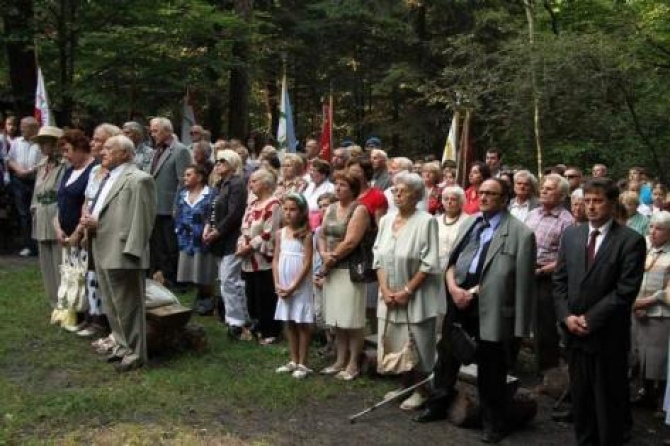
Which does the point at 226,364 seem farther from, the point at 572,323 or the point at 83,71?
the point at 83,71

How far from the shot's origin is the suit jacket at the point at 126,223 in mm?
6617

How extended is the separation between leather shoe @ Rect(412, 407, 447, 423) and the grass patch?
2.78 ft

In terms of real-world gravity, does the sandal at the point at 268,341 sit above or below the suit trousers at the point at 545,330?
below

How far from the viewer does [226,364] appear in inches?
279

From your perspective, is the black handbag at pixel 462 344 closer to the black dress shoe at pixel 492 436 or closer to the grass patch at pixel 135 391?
the black dress shoe at pixel 492 436

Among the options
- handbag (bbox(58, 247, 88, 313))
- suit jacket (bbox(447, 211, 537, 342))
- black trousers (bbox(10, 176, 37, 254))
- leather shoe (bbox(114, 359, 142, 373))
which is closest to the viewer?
suit jacket (bbox(447, 211, 537, 342))

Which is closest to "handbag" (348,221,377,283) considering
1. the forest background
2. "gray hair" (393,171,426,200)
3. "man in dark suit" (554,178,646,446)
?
"gray hair" (393,171,426,200)

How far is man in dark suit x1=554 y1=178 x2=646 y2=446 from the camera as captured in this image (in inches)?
194

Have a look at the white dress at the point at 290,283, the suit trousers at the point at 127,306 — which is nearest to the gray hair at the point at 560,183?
the white dress at the point at 290,283

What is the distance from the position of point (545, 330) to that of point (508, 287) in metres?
1.88

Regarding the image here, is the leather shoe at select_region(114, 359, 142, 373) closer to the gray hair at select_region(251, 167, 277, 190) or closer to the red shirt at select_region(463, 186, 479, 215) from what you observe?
the gray hair at select_region(251, 167, 277, 190)

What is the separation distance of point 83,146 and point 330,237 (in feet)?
9.28

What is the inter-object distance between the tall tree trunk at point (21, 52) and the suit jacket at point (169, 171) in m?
4.87

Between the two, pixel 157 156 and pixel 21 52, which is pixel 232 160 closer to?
pixel 157 156
